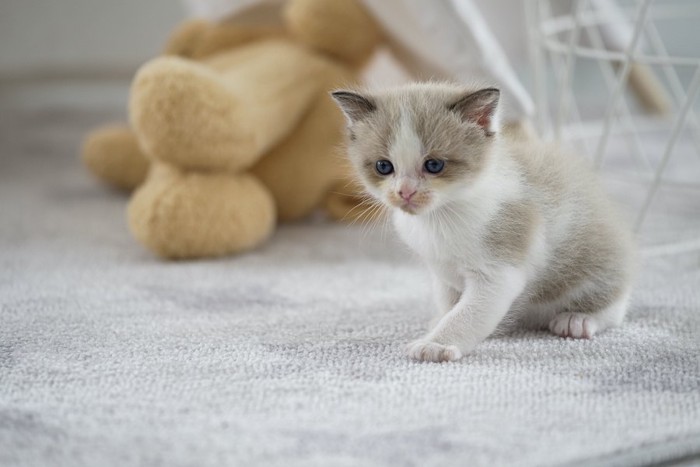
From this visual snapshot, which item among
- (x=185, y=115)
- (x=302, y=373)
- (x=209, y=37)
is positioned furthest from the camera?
(x=209, y=37)

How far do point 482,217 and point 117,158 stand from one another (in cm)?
102

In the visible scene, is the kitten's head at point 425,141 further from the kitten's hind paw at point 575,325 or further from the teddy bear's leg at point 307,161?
the teddy bear's leg at point 307,161

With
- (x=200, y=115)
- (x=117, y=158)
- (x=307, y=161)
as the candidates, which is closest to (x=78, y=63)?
(x=117, y=158)

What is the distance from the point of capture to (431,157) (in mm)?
891

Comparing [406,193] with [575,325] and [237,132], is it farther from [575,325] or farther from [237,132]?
[237,132]

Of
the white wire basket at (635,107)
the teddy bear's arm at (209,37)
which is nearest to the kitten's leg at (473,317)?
the white wire basket at (635,107)

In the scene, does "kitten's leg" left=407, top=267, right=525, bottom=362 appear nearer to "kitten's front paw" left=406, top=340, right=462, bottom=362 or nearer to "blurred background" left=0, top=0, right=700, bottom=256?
"kitten's front paw" left=406, top=340, right=462, bottom=362

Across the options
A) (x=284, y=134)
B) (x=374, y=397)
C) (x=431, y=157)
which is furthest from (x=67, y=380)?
(x=284, y=134)

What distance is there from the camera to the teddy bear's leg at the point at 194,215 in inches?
51.5

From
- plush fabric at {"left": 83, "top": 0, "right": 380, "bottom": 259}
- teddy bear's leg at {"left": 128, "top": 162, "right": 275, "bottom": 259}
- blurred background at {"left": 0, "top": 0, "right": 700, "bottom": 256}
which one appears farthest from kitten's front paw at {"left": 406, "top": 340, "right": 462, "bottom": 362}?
blurred background at {"left": 0, "top": 0, "right": 700, "bottom": 256}

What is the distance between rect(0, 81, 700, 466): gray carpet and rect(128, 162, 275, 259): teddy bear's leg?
0.03 metres

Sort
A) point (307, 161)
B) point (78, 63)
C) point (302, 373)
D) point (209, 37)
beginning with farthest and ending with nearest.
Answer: point (78, 63)
point (209, 37)
point (307, 161)
point (302, 373)

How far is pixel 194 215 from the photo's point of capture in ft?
4.31

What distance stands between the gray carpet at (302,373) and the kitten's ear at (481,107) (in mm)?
242
